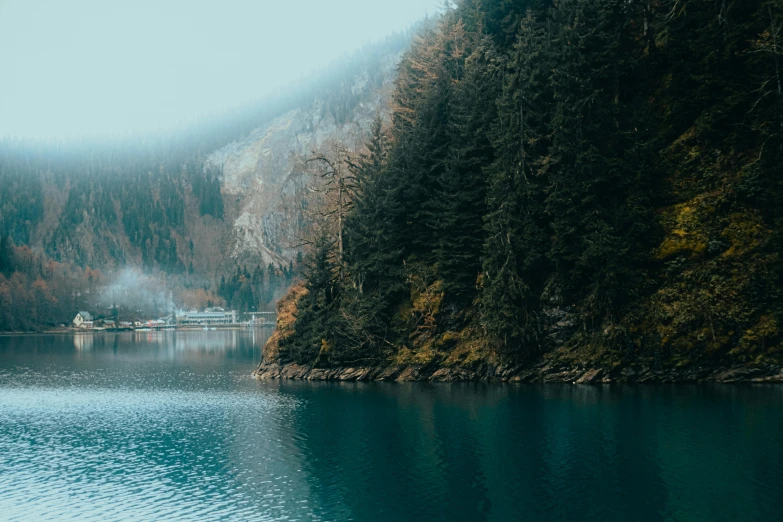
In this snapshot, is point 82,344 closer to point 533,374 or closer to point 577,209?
point 533,374

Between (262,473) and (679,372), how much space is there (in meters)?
35.7

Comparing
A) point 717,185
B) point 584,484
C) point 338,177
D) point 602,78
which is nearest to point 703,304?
point 717,185

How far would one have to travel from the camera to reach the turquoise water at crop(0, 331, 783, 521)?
86.3 feet

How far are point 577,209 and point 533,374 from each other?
15.2 m

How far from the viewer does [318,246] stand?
71.8m

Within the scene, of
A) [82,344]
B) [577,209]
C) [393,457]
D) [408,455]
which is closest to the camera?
[393,457]

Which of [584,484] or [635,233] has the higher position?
[635,233]

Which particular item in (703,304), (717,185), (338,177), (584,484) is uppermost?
(338,177)

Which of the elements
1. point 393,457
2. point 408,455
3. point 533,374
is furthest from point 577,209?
point 393,457

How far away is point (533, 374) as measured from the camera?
58062 millimetres

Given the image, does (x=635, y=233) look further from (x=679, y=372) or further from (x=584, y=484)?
(x=584, y=484)

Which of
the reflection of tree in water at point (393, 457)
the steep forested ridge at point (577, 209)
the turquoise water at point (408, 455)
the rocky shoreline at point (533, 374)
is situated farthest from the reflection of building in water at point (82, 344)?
the reflection of tree in water at point (393, 457)

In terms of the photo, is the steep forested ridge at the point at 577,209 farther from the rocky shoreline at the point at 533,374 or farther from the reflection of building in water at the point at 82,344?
the reflection of building in water at the point at 82,344

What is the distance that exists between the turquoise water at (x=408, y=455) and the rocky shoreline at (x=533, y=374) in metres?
2.43
